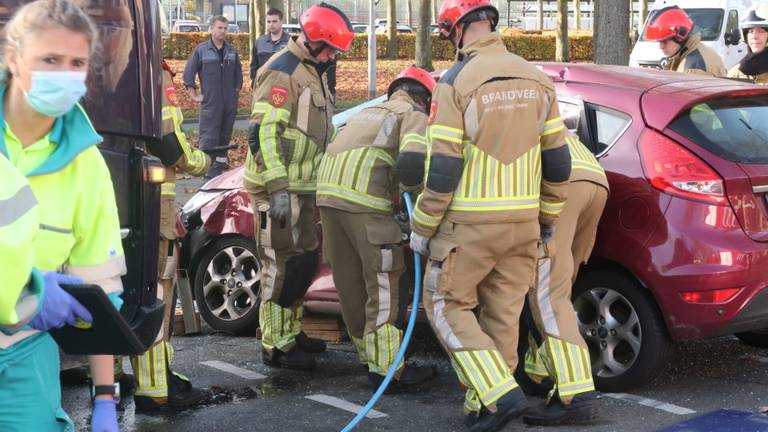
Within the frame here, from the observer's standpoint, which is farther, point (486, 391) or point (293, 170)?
point (293, 170)

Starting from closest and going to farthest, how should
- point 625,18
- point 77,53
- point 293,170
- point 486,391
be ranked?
point 77,53, point 486,391, point 293,170, point 625,18

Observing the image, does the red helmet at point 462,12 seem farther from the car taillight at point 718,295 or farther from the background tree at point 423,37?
the background tree at point 423,37

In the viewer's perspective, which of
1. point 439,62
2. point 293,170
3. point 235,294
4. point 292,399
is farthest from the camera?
point 439,62

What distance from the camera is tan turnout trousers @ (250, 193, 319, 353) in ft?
21.6

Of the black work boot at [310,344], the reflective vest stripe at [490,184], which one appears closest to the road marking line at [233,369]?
the black work boot at [310,344]

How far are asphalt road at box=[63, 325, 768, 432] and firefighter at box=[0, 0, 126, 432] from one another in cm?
252

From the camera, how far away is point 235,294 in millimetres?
7324

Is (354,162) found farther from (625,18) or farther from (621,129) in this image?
(625,18)

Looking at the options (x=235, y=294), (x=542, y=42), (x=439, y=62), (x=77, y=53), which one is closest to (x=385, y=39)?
(x=439, y=62)

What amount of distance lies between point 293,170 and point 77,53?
3700 mm

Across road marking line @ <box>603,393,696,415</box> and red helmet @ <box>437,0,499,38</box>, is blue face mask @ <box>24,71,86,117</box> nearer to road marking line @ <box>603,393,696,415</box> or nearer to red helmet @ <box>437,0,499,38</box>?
red helmet @ <box>437,0,499,38</box>

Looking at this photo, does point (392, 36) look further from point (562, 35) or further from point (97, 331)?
point (97, 331)

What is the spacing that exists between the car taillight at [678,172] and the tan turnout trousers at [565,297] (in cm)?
28

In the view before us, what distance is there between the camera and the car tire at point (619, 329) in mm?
5730
